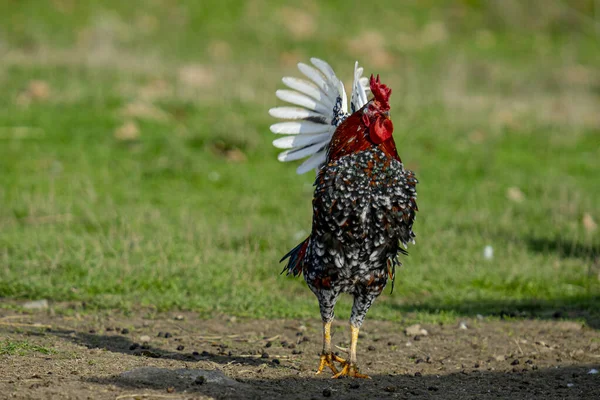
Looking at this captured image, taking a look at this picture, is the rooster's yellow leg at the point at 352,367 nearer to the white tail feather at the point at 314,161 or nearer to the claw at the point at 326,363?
the claw at the point at 326,363

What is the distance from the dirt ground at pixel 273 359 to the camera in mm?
4848

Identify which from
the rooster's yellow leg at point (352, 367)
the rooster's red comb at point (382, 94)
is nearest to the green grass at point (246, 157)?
the rooster's yellow leg at point (352, 367)

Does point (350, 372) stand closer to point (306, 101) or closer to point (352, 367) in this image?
point (352, 367)

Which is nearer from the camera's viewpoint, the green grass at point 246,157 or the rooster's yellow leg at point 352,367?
the rooster's yellow leg at point 352,367

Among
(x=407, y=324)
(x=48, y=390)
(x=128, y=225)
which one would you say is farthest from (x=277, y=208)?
(x=48, y=390)

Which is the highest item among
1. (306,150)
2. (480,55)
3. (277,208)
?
(480,55)

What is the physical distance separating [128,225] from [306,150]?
3268 millimetres

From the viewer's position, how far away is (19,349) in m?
5.52

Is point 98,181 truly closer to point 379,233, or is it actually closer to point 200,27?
point 379,233

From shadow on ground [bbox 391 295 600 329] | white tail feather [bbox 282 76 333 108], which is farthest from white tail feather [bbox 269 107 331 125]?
shadow on ground [bbox 391 295 600 329]

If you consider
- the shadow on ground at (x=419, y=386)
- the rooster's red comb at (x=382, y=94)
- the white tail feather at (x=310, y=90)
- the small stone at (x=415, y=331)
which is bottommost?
the shadow on ground at (x=419, y=386)

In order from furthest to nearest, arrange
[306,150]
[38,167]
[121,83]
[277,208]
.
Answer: [121,83] → [38,167] → [277,208] → [306,150]

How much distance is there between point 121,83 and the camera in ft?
48.4

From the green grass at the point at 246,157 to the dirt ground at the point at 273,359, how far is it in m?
0.48
